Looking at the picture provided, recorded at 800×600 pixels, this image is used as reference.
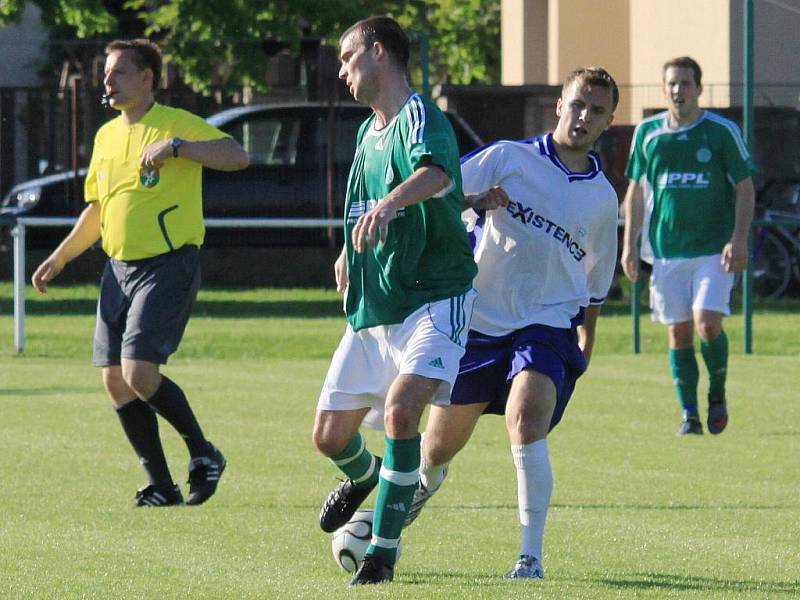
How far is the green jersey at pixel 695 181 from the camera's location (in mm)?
10773

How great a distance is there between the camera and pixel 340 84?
752 inches

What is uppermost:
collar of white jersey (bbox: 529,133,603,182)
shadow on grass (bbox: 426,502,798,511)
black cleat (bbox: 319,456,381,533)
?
collar of white jersey (bbox: 529,133,603,182)

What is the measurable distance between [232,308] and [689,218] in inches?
399

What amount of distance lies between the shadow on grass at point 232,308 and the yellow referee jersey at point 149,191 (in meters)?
11.1

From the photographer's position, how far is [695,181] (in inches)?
429

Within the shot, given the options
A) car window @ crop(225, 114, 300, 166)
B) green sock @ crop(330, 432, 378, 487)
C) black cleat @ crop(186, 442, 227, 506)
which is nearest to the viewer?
green sock @ crop(330, 432, 378, 487)

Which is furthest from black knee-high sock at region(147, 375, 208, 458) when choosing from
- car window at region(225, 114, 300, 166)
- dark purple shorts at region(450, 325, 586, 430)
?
car window at region(225, 114, 300, 166)

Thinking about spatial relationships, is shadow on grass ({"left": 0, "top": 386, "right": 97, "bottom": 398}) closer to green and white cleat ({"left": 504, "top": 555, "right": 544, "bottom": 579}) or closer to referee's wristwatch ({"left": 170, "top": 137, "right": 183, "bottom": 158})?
referee's wristwatch ({"left": 170, "top": 137, "right": 183, "bottom": 158})

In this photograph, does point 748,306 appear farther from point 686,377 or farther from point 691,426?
point 691,426

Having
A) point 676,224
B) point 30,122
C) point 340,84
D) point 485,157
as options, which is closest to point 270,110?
point 340,84

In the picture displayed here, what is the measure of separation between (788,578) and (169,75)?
2052 centimetres

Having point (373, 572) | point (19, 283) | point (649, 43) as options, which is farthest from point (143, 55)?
point (649, 43)

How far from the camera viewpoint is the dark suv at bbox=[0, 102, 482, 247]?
62.9 ft

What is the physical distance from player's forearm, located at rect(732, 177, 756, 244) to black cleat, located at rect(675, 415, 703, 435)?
45.1 inches
